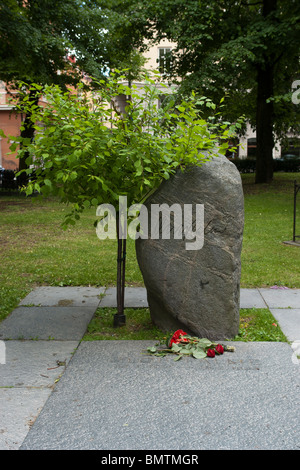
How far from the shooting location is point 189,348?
4.25 m

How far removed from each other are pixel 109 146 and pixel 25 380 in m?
2.00

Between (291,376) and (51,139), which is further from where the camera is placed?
(51,139)

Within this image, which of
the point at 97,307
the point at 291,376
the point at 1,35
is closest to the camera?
the point at 291,376

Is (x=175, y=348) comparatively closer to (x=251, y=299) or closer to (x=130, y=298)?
(x=130, y=298)

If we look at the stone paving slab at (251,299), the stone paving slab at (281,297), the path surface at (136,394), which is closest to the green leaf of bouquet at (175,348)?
the path surface at (136,394)

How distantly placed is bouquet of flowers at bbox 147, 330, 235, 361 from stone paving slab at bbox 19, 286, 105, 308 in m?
1.58

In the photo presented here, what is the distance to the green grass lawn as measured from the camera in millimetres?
6734

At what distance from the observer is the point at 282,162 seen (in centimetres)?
3750

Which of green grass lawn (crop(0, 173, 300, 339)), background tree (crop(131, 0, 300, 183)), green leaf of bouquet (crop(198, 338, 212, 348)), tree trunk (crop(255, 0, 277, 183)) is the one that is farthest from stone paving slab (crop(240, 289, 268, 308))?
tree trunk (crop(255, 0, 277, 183))

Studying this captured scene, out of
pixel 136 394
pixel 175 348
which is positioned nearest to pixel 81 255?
pixel 175 348

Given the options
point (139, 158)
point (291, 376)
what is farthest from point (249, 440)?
point (139, 158)

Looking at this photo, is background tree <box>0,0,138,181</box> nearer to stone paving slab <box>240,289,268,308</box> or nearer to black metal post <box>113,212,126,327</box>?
stone paving slab <box>240,289,268,308</box>

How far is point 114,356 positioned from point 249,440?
1.60 m

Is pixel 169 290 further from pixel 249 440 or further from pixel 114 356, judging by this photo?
pixel 249 440
